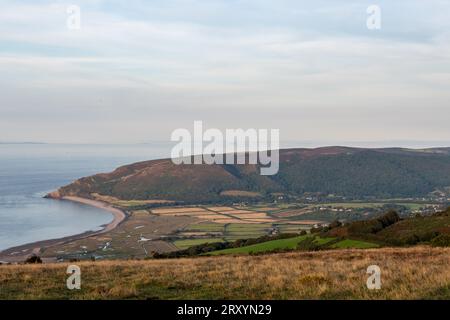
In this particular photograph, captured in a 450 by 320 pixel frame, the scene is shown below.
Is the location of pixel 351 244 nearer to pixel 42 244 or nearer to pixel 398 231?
pixel 398 231

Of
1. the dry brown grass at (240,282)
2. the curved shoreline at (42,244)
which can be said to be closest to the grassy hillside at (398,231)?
the dry brown grass at (240,282)

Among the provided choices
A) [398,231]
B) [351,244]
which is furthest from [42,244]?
[351,244]

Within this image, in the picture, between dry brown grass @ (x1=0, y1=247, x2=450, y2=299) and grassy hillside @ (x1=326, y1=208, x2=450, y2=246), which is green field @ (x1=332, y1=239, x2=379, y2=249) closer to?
grassy hillside @ (x1=326, y1=208, x2=450, y2=246)

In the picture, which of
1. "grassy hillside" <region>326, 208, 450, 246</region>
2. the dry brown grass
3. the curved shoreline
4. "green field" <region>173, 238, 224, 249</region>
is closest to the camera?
the dry brown grass

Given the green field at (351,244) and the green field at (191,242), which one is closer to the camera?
the green field at (351,244)

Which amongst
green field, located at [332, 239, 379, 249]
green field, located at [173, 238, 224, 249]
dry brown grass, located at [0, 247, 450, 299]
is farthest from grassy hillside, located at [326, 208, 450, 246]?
green field, located at [173, 238, 224, 249]

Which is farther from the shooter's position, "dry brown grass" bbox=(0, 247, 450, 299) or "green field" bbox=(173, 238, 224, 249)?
"green field" bbox=(173, 238, 224, 249)

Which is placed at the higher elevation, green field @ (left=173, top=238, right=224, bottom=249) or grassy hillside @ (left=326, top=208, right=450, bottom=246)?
grassy hillside @ (left=326, top=208, right=450, bottom=246)

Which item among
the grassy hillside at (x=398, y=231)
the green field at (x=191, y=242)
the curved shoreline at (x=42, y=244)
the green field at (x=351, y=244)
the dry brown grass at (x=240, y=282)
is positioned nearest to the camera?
the dry brown grass at (x=240, y=282)

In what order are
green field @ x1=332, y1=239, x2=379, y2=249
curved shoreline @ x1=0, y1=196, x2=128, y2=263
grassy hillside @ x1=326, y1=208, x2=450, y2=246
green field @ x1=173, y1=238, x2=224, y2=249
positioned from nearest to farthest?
green field @ x1=332, y1=239, x2=379, y2=249
grassy hillside @ x1=326, y1=208, x2=450, y2=246
curved shoreline @ x1=0, y1=196, x2=128, y2=263
green field @ x1=173, y1=238, x2=224, y2=249

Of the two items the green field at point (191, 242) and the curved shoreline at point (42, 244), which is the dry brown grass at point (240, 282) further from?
the green field at point (191, 242)
